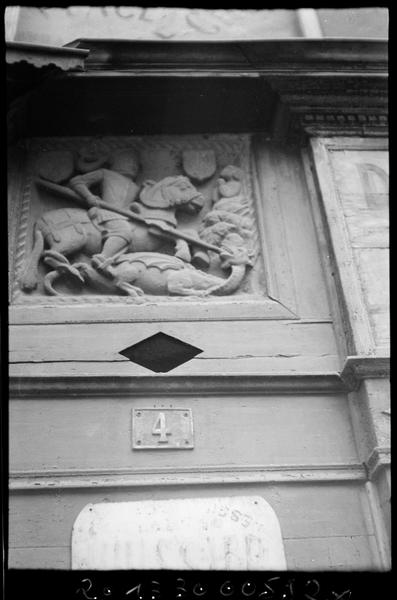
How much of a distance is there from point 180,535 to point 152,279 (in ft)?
5.27

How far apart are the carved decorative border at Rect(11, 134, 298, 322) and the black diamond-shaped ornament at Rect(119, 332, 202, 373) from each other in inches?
8.8

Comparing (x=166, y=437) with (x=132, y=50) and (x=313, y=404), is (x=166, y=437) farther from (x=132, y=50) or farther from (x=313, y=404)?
(x=132, y=50)

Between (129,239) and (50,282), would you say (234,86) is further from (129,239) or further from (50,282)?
(50,282)

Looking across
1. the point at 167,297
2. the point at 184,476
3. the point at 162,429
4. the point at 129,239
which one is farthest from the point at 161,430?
the point at 129,239

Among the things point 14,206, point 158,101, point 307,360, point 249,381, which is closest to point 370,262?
point 307,360

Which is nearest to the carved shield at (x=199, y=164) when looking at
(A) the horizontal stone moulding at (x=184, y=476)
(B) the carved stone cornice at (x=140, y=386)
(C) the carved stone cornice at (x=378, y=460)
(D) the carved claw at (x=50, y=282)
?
(D) the carved claw at (x=50, y=282)

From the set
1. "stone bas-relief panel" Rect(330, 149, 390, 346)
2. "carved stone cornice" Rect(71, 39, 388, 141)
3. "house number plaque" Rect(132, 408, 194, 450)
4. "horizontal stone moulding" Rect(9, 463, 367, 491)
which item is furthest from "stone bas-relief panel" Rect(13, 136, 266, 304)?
"horizontal stone moulding" Rect(9, 463, 367, 491)

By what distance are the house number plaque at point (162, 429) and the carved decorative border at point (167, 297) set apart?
66cm

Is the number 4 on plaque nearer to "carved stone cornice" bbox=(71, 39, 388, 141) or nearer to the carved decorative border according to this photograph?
the carved decorative border

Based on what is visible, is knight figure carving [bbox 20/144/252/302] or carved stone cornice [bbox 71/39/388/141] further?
carved stone cornice [bbox 71/39/388/141]

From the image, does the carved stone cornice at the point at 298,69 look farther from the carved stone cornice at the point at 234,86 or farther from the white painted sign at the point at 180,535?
the white painted sign at the point at 180,535

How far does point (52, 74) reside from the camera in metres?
4.82

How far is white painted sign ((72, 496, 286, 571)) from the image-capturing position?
376cm

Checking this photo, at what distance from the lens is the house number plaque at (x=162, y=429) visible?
4.19 meters
